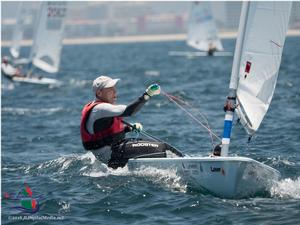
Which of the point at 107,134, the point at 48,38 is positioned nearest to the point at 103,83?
the point at 107,134

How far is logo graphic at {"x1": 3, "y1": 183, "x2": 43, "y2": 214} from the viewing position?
276 inches

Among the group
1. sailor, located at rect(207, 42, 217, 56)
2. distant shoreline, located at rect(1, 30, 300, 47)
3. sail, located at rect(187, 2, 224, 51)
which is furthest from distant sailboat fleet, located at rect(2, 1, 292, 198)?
distant shoreline, located at rect(1, 30, 300, 47)

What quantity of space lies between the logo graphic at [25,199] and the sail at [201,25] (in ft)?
93.4

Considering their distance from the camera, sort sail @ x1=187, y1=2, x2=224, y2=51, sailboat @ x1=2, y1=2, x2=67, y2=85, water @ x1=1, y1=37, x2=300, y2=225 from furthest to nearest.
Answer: sail @ x1=187, y1=2, x2=224, y2=51 < sailboat @ x1=2, y1=2, x2=67, y2=85 < water @ x1=1, y1=37, x2=300, y2=225

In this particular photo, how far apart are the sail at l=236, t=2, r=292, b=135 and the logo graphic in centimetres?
230

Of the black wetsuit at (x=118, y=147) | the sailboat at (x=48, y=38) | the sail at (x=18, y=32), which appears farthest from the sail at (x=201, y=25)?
the black wetsuit at (x=118, y=147)

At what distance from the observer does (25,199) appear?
7.42 metres

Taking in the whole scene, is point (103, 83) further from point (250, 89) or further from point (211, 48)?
point (211, 48)

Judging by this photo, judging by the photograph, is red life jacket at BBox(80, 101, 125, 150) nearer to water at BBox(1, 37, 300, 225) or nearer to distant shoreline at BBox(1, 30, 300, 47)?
water at BBox(1, 37, 300, 225)

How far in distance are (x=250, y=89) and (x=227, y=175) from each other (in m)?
0.94

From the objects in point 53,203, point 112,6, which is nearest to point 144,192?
point 53,203

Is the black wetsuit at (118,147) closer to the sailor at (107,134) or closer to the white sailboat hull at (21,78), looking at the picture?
the sailor at (107,134)

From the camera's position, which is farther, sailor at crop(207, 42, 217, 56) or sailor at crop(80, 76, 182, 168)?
sailor at crop(207, 42, 217, 56)

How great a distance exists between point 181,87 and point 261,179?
1410 cm
